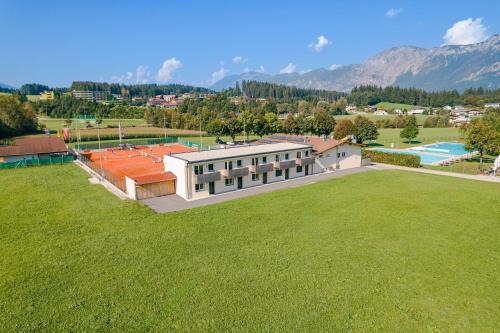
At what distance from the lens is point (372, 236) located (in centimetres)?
2116

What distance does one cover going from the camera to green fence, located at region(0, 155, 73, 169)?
138ft

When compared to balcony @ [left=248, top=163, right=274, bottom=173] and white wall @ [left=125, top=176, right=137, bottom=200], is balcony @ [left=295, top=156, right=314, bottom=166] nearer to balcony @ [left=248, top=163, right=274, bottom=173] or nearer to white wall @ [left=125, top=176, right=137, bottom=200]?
balcony @ [left=248, top=163, right=274, bottom=173]

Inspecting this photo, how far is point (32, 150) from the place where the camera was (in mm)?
46375

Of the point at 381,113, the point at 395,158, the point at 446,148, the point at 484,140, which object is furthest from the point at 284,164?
the point at 381,113

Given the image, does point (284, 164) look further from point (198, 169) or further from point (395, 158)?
point (395, 158)

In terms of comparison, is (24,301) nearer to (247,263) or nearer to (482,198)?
(247,263)

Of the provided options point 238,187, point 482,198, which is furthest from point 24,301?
point 482,198

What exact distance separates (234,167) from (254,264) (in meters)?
17.0

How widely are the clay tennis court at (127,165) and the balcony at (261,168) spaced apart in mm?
9049

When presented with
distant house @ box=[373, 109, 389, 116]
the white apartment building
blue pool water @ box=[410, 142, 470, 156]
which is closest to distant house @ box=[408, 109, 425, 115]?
distant house @ box=[373, 109, 389, 116]

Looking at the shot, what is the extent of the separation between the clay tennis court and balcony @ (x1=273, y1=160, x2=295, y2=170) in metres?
12.5

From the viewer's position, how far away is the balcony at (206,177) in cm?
3025

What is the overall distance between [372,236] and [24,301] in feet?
65.7

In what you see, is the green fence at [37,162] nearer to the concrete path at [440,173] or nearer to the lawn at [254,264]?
the lawn at [254,264]
